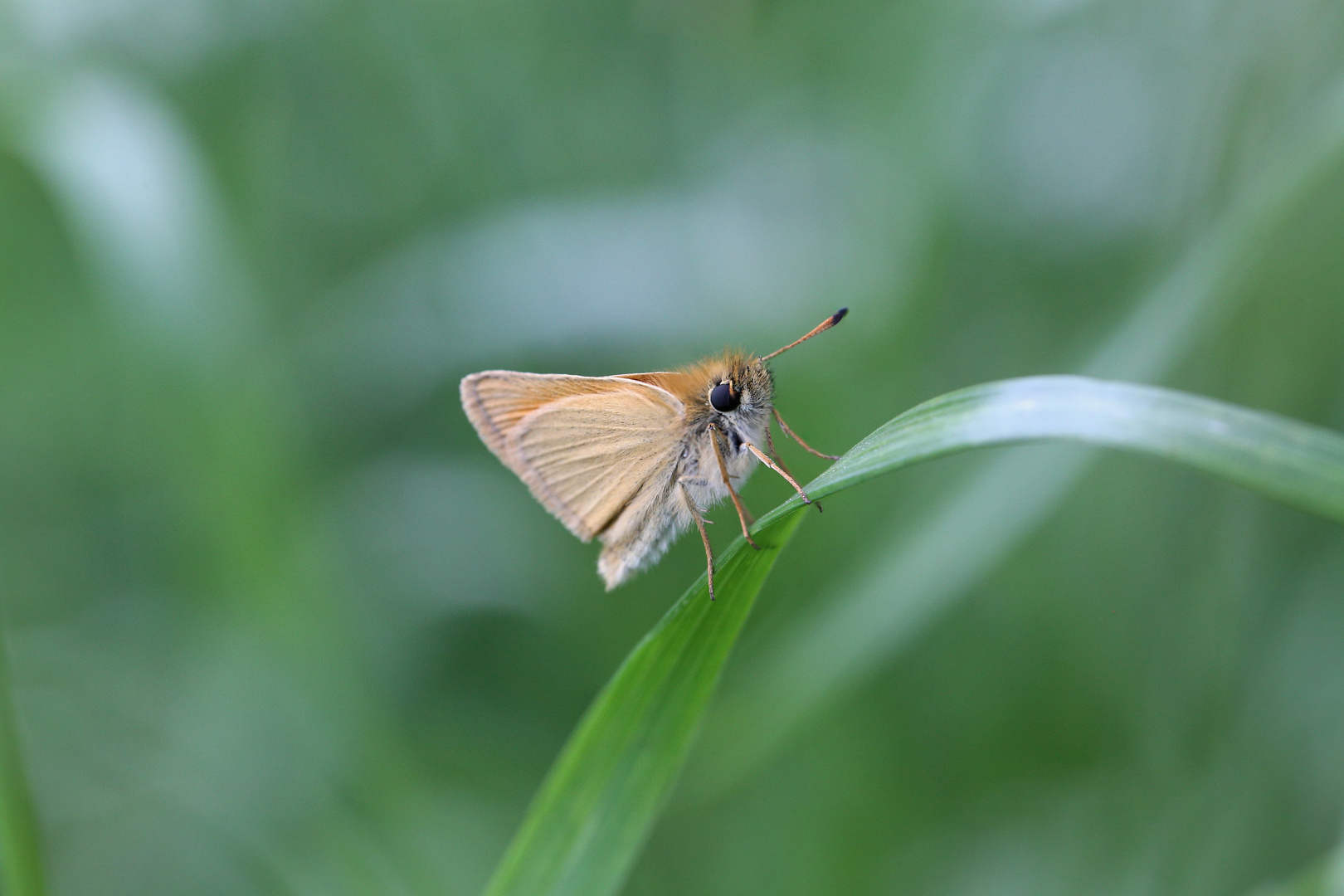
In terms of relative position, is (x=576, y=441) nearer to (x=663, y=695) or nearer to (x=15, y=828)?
(x=663, y=695)

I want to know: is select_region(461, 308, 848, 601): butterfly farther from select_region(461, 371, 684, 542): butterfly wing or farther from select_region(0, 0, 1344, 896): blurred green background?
select_region(0, 0, 1344, 896): blurred green background

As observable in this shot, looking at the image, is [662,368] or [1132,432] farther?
[662,368]

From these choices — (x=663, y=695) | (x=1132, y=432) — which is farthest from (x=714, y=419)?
(x=1132, y=432)

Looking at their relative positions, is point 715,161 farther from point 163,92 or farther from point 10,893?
point 10,893

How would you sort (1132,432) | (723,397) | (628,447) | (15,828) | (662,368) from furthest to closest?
(662,368) → (628,447) → (723,397) → (15,828) → (1132,432)

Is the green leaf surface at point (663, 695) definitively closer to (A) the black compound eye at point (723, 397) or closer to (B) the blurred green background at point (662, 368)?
(A) the black compound eye at point (723, 397)

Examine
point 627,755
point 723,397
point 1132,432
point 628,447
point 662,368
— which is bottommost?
point 627,755

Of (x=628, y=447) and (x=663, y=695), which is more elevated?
(x=628, y=447)
